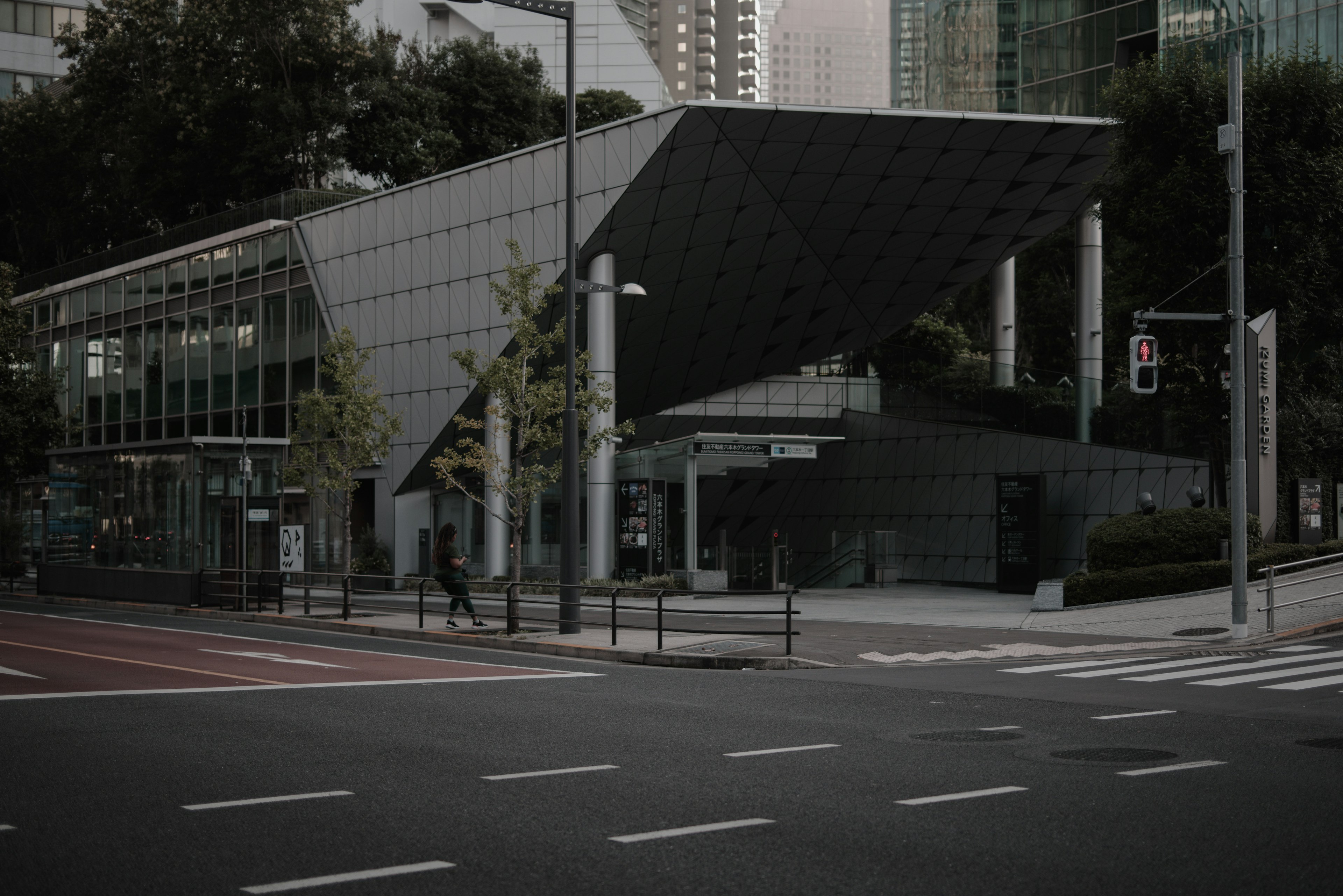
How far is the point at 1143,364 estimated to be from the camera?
67.8ft

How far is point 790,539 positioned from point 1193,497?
20.0 meters

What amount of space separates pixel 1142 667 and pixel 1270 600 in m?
4.19

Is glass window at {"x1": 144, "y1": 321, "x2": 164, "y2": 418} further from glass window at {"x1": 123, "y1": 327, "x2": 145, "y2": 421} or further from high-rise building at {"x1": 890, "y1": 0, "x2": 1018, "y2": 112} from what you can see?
high-rise building at {"x1": 890, "y1": 0, "x2": 1018, "y2": 112}

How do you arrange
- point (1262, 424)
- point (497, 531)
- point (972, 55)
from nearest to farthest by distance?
point (1262, 424), point (497, 531), point (972, 55)

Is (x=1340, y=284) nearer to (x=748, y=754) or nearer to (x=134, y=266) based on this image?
(x=748, y=754)

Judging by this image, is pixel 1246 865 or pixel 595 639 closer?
pixel 1246 865

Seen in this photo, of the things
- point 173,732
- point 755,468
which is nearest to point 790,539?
point 755,468

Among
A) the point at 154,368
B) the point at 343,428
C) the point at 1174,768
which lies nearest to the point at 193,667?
the point at 1174,768

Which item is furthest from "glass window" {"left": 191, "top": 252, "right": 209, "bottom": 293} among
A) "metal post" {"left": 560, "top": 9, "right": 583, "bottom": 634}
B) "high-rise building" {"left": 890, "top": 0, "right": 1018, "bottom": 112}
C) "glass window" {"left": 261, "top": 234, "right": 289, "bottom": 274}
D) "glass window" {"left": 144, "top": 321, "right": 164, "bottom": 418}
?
"high-rise building" {"left": 890, "top": 0, "right": 1018, "bottom": 112}

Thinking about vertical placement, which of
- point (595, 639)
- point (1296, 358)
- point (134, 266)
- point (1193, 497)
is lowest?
point (595, 639)

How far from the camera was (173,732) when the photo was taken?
36.1 feet

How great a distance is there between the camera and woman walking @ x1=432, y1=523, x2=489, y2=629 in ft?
74.2

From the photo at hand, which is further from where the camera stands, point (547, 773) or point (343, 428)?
point (343, 428)

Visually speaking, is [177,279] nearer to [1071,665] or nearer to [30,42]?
[1071,665]
